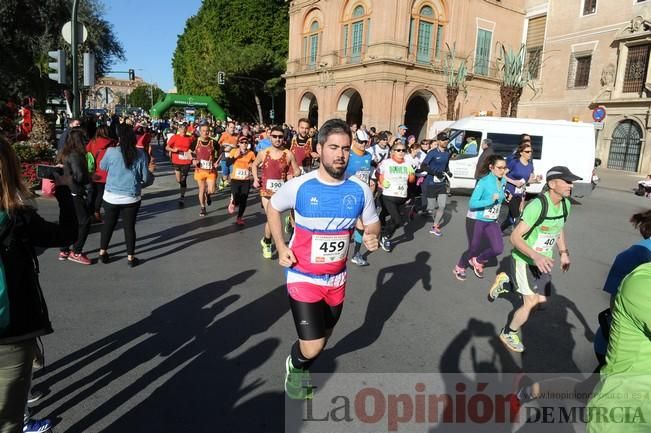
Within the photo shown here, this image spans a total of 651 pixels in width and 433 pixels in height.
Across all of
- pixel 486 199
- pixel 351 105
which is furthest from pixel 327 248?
pixel 351 105

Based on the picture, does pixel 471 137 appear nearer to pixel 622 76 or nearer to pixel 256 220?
pixel 256 220

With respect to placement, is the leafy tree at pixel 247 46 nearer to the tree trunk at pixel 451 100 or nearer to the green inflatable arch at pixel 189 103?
the green inflatable arch at pixel 189 103

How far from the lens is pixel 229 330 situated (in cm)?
449

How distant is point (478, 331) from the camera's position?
478cm

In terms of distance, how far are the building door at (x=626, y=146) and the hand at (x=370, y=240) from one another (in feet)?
95.2

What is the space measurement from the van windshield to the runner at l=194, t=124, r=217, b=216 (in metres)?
8.58

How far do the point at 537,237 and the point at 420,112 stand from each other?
3226 centimetres

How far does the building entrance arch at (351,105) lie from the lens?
33.5 metres

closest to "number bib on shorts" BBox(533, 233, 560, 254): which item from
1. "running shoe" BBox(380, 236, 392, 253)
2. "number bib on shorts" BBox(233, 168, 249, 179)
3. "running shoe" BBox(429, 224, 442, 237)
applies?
"running shoe" BBox(380, 236, 392, 253)

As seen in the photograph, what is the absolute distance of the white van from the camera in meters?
14.9

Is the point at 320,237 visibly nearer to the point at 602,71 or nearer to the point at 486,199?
the point at 486,199

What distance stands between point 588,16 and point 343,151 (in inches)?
1338

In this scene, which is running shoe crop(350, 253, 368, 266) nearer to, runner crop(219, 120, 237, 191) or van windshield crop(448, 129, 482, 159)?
runner crop(219, 120, 237, 191)

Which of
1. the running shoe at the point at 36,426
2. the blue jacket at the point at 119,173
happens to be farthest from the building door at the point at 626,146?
the running shoe at the point at 36,426
